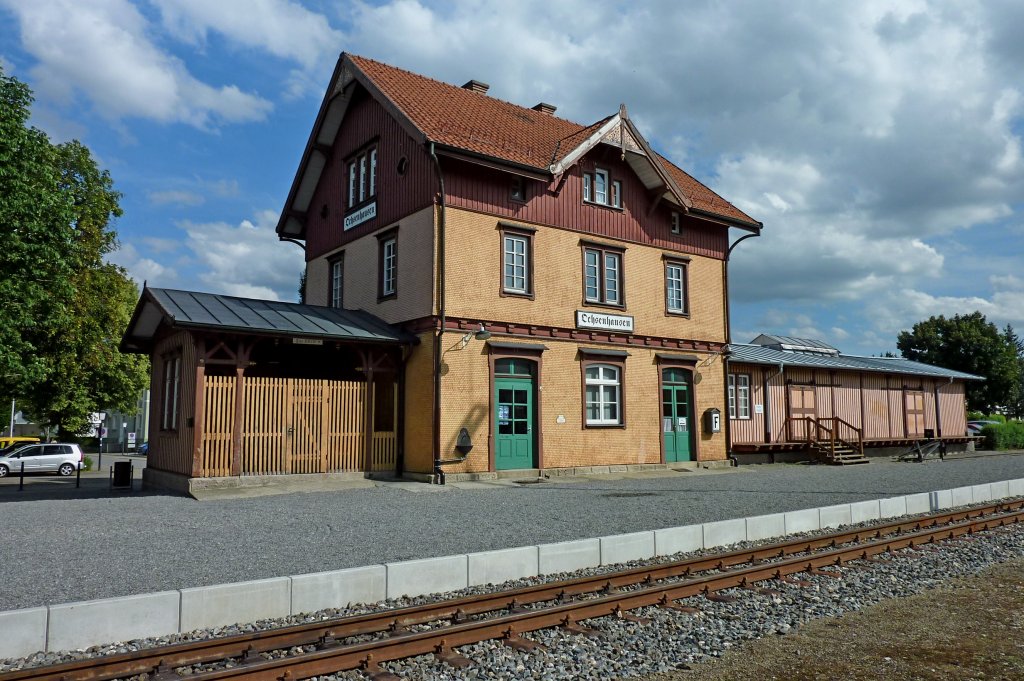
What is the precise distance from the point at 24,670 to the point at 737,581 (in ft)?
20.1

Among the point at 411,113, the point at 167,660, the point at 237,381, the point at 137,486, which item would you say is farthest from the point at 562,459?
the point at 167,660

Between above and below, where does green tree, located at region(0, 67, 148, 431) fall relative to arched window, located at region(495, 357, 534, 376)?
above

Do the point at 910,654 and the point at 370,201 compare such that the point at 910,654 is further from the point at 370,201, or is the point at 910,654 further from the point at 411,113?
the point at 370,201

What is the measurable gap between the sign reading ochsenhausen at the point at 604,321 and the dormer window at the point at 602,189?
9.97ft

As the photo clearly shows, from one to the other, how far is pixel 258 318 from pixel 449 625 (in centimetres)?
1149

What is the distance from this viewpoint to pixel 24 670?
15.9ft

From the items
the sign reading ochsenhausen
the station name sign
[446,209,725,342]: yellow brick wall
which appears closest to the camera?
[446,209,725,342]: yellow brick wall

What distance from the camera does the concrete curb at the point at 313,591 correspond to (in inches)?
220

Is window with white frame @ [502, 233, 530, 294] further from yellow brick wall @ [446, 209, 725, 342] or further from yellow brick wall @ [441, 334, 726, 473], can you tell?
yellow brick wall @ [441, 334, 726, 473]

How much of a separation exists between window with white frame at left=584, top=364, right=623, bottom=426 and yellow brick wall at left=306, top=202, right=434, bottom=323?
4845 mm

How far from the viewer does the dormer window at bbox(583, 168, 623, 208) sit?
21.0 meters

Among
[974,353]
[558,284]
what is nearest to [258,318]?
[558,284]

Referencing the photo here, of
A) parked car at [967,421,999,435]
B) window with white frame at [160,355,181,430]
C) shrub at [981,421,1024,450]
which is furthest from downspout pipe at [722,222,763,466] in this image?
parked car at [967,421,999,435]

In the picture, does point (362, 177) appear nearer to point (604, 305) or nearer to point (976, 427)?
point (604, 305)
